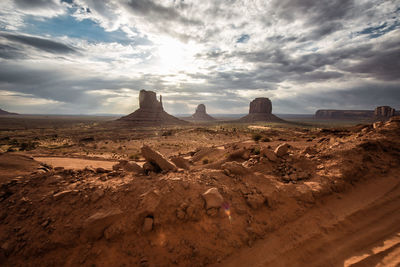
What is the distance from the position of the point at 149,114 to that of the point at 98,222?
93.2 m

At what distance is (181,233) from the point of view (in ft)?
14.8

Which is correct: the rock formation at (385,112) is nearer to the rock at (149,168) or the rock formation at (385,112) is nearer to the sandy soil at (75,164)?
the rock at (149,168)

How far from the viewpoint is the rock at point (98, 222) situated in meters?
4.22

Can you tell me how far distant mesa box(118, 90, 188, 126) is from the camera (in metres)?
85.3

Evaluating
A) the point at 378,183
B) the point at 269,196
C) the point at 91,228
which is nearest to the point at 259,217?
the point at 269,196

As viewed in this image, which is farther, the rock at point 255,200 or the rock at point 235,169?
the rock at point 235,169

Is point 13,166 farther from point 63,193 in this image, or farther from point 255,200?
point 255,200

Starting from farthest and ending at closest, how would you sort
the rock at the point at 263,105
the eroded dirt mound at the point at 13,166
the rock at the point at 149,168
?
1. the rock at the point at 263,105
2. the rock at the point at 149,168
3. the eroded dirt mound at the point at 13,166

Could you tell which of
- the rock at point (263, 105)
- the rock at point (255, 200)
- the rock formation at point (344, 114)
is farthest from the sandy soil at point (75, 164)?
the rock formation at point (344, 114)

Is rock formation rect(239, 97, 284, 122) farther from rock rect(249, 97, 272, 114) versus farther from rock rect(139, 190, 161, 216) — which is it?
rock rect(139, 190, 161, 216)

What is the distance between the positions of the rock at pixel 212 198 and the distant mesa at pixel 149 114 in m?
79.0

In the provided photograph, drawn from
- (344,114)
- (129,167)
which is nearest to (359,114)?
(344,114)

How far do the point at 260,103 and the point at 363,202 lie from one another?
439ft

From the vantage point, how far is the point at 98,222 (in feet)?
14.2
